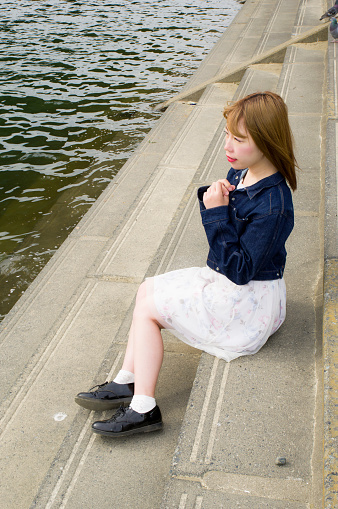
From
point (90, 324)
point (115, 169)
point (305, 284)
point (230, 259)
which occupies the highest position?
point (230, 259)

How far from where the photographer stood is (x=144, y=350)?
8.05ft

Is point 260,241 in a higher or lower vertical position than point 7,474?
higher

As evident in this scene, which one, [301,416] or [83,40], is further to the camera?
[83,40]

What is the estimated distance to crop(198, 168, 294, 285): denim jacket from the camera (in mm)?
2258

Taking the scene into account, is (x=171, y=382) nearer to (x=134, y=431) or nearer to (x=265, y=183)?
(x=134, y=431)

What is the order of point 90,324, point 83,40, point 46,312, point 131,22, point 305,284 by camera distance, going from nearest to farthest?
1. point 305,284
2. point 90,324
3. point 46,312
4. point 83,40
5. point 131,22

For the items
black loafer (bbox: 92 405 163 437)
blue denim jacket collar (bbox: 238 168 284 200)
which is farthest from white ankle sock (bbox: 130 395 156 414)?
blue denim jacket collar (bbox: 238 168 284 200)

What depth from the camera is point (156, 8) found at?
52.3ft

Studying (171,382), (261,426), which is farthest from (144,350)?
(261,426)

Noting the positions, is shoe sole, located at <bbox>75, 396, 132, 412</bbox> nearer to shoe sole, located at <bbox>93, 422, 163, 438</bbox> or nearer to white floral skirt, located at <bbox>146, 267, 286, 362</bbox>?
shoe sole, located at <bbox>93, 422, 163, 438</bbox>

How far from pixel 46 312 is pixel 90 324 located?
559 mm

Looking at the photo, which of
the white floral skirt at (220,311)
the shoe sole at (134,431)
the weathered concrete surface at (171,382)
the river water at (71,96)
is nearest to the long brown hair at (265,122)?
the white floral skirt at (220,311)

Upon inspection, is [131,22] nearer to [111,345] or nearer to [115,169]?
[115,169]

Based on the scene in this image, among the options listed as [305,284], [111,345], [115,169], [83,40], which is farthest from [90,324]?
[83,40]
